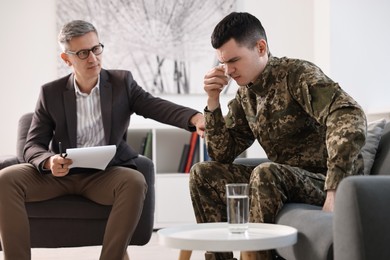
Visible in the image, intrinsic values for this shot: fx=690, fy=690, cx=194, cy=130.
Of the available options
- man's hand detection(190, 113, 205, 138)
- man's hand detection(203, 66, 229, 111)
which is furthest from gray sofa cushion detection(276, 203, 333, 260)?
man's hand detection(190, 113, 205, 138)

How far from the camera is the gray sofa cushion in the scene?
174 cm

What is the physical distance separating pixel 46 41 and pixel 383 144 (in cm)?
306

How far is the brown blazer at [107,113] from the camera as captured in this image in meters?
3.01

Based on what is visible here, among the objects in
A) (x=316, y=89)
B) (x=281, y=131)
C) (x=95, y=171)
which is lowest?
(x=95, y=171)

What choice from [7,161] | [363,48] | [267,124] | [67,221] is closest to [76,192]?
[67,221]

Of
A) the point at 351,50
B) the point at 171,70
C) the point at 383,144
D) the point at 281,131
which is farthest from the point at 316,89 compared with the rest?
the point at 171,70

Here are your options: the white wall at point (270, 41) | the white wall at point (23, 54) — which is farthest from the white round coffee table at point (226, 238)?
the white wall at point (23, 54)

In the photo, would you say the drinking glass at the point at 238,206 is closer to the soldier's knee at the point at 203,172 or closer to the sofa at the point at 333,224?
the sofa at the point at 333,224

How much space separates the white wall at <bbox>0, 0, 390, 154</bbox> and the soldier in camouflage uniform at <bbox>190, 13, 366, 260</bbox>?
2.14 metres

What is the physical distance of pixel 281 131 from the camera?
94.3 inches

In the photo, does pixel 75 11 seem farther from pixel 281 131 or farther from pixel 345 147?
pixel 345 147

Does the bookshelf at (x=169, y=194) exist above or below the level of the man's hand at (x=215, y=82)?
below

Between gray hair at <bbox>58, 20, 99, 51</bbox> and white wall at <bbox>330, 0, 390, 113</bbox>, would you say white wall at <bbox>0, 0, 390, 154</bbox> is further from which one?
gray hair at <bbox>58, 20, 99, 51</bbox>

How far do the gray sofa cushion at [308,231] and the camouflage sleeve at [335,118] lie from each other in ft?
0.41
